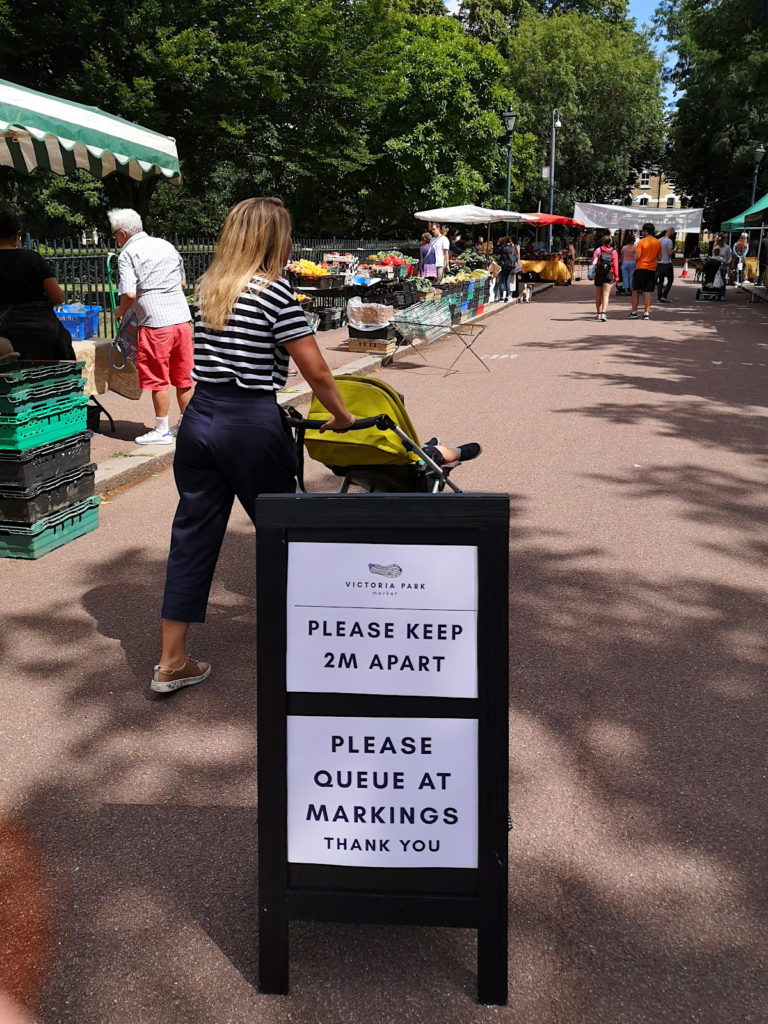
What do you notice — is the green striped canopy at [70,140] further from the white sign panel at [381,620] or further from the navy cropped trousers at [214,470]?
the white sign panel at [381,620]

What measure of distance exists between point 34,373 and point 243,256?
2.79 m

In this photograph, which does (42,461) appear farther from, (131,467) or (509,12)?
(509,12)

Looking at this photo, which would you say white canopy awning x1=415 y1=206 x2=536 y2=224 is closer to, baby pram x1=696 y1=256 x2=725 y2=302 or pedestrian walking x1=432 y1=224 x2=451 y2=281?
pedestrian walking x1=432 y1=224 x2=451 y2=281

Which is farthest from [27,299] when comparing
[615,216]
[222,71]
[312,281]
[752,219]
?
[615,216]

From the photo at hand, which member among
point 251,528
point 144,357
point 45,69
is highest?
point 45,69

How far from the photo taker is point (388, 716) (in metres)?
2.44

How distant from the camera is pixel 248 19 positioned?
2677cm

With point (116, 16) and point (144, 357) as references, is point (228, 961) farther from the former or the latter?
point (116, 16)

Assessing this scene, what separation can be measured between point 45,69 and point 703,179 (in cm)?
4934

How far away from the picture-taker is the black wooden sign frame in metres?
2.35

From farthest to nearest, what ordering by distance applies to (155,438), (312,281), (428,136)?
(428,136), (312,281), (155,438)

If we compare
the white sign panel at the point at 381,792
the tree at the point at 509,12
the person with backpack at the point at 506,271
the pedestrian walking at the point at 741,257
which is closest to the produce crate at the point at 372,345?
the white sign panel at the point at 381,792

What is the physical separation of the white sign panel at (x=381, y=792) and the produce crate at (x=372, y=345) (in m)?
13.4

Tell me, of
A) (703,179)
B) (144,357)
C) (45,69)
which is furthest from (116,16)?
(703,179)
